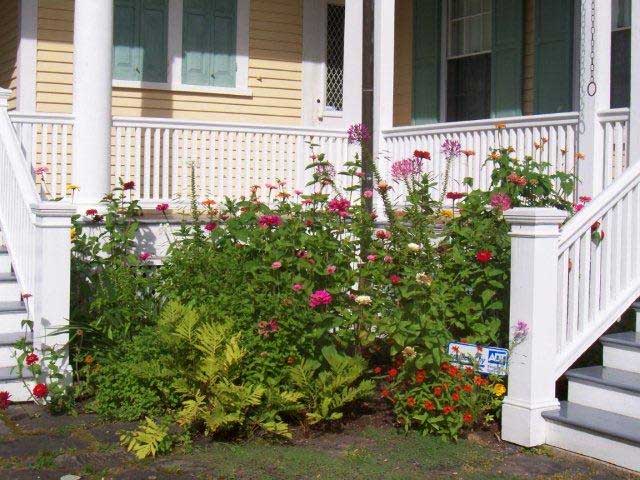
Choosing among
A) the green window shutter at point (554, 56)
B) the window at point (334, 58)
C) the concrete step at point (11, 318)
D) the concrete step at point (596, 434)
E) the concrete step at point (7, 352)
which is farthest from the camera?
the window at point (334, 58)

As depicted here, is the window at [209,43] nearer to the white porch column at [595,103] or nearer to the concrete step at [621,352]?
the white porch column at [595,103]

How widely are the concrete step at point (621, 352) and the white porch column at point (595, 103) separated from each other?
7.73 ft

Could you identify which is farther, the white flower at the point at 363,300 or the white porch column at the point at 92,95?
the white porch column at the point at 92,95

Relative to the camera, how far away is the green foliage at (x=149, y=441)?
527 centimetres

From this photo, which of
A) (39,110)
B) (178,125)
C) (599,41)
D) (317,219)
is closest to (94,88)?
(178,125)

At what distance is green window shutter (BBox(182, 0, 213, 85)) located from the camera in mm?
11992

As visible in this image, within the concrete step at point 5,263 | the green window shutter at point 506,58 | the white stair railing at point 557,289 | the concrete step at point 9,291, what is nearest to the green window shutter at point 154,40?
the green window shutter at point 506,58

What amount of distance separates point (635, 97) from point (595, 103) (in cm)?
49

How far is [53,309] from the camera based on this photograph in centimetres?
652

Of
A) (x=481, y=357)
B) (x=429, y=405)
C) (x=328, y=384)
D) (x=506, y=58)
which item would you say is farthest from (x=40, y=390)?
(x=506, y=58)

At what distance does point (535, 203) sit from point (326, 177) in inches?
61.6

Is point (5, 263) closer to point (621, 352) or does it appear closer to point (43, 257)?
point (43, 257)

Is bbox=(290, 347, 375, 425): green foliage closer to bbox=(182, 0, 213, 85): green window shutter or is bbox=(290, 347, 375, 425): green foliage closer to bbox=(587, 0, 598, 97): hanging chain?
bbox=(587, 0, 598, 97): hanging chain

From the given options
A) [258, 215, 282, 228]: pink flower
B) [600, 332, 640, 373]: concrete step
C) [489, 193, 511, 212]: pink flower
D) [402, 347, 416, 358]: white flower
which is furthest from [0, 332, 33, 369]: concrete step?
[600, 332, 640, 373]: concrete step
